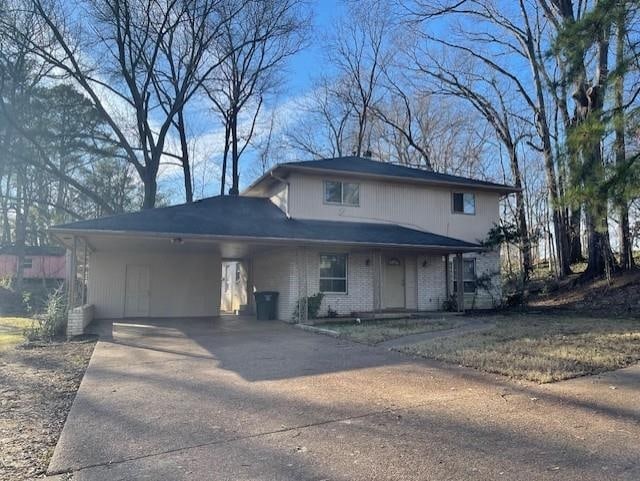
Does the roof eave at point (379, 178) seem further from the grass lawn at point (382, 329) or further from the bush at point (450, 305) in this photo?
the grass lawn at point (382, 329)

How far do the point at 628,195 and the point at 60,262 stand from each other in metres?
41.8

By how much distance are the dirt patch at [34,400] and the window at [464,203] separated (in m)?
14.3

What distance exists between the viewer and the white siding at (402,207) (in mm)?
16828

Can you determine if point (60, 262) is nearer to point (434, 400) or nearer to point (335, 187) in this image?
point (335, 187)

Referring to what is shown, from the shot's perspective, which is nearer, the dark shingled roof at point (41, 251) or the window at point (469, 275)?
the window at point (469, 275)

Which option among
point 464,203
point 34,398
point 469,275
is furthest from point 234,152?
point 34,398

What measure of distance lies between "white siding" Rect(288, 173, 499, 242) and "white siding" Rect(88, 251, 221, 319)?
485 cm

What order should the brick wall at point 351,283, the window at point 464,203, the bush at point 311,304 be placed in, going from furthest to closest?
the window at point 464,203
the brick wall at point 351,283
the bush at point 311,304

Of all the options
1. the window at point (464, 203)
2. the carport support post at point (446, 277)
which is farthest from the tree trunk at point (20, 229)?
the window at point (464, 203)

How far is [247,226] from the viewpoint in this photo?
14.9m

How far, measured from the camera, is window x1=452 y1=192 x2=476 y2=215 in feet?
64.4

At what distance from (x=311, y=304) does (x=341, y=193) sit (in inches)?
173

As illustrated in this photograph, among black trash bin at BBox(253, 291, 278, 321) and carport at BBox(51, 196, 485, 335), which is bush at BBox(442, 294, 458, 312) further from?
black trash bin at BBox(253, 291, 278, 321)

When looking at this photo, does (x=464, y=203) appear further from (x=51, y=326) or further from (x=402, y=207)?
(x=51, y=326)
